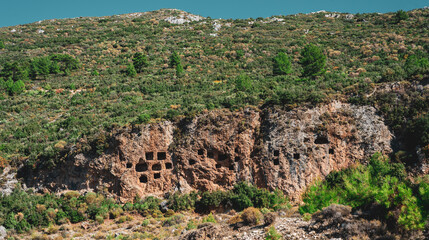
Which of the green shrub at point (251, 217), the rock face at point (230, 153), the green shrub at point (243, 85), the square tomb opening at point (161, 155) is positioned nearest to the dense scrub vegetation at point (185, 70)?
the green shrub at point (243, 85)

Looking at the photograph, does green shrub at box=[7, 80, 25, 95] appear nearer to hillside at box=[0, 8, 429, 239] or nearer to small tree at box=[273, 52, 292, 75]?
hillside at box=[0, 8, 429, 239]

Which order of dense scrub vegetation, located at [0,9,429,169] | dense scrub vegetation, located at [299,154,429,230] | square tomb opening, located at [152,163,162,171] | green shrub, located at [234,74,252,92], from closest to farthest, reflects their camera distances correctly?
dense scrub vegetation, located at [299,154,429,230], square tomb opening, located at [152,163,162,171], dense scrub vegetation, located at [0,9,429,169], green shrub, located at [234,74,252,92]

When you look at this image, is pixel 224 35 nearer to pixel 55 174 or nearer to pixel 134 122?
pixel 134 122

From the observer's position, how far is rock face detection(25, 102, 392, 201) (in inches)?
1118

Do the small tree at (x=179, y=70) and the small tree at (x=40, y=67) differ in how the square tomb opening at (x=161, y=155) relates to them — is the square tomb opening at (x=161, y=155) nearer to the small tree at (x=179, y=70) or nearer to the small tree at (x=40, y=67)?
the small tree at (x=179, y=70)

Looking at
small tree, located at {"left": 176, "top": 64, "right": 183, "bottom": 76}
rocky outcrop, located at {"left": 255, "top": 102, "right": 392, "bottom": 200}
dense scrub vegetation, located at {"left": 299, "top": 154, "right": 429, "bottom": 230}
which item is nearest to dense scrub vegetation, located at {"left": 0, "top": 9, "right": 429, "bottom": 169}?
small tree, located at {"left": 176, "top": 64, "right": 183, "bottom": 76}

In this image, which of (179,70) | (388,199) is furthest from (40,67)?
(388,199)

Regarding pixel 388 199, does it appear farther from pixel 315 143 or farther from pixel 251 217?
pixel 315 143

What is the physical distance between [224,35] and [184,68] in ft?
70.9

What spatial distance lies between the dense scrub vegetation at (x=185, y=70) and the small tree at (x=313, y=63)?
146 mm

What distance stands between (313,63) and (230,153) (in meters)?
23.7

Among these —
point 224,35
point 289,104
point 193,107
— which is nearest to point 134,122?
point 193,107

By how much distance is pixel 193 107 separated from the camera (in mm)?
32625

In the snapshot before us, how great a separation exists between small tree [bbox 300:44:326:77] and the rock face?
1682cm
